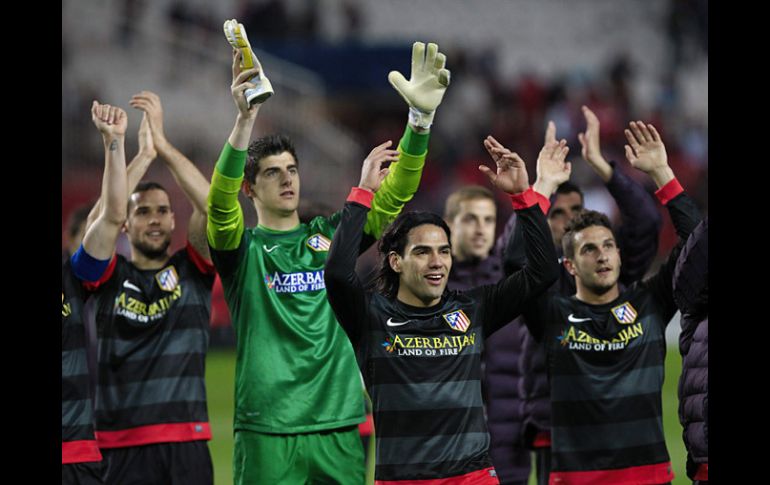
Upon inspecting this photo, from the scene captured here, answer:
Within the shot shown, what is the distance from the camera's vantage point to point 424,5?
2456cm

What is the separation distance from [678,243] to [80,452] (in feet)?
10.5

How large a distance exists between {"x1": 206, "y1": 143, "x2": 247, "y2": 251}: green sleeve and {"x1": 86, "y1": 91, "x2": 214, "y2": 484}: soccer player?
21.4 inches

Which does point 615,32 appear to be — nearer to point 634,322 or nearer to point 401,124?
point 401,124

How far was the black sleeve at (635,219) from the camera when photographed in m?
6.25

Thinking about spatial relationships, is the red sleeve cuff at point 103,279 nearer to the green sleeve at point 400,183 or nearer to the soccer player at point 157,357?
the soccer player at point 157,357

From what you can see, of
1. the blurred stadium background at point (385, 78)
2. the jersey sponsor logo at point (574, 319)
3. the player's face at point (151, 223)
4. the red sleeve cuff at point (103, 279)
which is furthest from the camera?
the blurred stadium background at point (385, 78)

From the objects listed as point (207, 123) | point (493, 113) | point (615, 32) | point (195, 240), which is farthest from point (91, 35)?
point (195, 240)

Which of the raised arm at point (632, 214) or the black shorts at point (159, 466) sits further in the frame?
the raised arm at point (632, 214)

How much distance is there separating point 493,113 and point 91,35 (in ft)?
25.4

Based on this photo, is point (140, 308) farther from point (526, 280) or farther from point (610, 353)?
point (610, 353)

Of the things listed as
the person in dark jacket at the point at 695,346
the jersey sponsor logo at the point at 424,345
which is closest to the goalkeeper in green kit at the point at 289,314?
the jersey sponsor logo at the point at 424,345

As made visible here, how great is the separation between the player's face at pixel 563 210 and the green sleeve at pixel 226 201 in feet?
7.28

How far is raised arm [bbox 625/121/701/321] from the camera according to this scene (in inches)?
218

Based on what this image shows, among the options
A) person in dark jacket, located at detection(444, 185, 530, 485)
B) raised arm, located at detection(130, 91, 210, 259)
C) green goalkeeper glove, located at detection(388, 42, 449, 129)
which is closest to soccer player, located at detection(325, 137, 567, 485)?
green goalkeeper glove, located at detection(388, 42, 449, 129)
